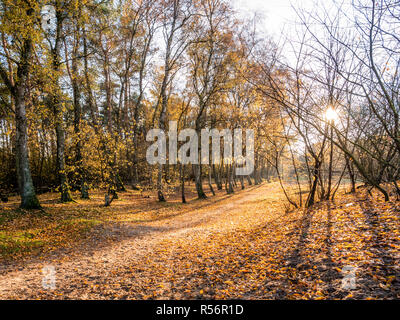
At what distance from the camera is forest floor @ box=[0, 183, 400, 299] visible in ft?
11.9

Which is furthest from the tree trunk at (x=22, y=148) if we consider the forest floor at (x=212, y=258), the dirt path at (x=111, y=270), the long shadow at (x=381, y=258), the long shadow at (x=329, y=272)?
the long shadow at (x=381, y=258)

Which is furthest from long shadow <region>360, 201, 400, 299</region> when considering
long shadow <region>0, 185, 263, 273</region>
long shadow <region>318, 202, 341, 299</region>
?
long shadow <region>0, 185, 263, 273</region>

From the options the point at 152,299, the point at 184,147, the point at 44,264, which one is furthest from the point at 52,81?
the point at 184,147

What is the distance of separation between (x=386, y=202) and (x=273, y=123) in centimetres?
615

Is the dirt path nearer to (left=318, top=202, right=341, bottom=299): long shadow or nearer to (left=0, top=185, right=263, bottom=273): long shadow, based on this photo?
(left=0, top=185, right=263, bottom=273): long shadow

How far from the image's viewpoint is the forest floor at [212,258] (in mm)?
3639

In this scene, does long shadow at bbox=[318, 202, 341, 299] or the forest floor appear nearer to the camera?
long shadow at bbox=[318, 202, 341, 299]

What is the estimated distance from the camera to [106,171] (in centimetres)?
1148

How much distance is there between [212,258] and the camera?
18.3 feet

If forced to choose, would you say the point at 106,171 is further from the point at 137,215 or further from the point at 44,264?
the point at 44,264

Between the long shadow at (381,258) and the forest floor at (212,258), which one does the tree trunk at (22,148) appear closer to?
the forest floor at (212,258)

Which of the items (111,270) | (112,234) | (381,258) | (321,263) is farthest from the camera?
(112,234)

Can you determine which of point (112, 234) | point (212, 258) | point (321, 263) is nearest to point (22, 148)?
point (112, 234)

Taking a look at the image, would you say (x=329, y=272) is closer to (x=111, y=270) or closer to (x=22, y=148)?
(x=111, y=270)
